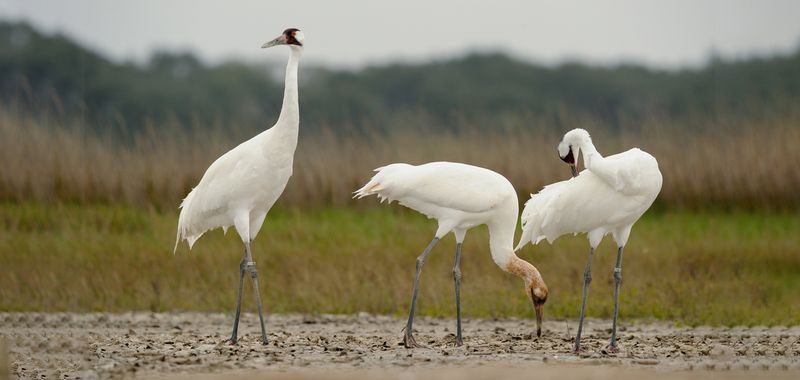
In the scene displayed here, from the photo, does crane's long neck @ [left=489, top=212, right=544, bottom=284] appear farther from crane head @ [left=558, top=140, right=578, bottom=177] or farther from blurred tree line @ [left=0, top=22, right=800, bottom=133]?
blurred tree line @ [left=0, top=22, right=800, bottom=133]

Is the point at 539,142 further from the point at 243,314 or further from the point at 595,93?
the point at 595,93

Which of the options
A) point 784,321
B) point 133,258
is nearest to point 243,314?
point 133,258

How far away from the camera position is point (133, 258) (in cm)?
1512

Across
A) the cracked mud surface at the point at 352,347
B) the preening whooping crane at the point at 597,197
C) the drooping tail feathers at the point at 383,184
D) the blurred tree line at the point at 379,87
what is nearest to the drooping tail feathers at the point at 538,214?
the preening whooping crane at the point at 597,197

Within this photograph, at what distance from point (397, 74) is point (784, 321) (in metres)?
39.2

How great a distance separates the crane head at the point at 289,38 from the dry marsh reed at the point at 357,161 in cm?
778

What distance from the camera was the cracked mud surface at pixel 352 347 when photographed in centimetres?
925

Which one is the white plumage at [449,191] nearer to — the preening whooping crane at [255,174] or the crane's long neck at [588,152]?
the preening whooping crane at [255,174]

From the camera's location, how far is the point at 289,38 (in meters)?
10.9

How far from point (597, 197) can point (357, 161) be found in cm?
962

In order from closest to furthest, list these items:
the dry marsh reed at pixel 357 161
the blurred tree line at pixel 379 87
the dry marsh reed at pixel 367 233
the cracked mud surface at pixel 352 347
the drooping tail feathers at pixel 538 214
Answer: the cracked mud surface at pixel 352 347 → the drooping tail feathers at pixel 538 214 → the dry marsh reed at pixel 367 233 → the dry marsh reed at pixel 357 161 → the blurred tree line at pixel 379 87

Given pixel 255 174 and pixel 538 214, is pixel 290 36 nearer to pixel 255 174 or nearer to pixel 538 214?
pixel 255 174

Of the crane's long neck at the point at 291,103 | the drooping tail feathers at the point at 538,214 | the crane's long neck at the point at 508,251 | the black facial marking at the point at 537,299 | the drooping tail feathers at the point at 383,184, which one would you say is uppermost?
the crane's long neck at the point at 291,103

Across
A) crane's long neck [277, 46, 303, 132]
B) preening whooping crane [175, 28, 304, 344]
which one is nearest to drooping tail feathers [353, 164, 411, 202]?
preening whooping crane [175, 28, 304, 344]
